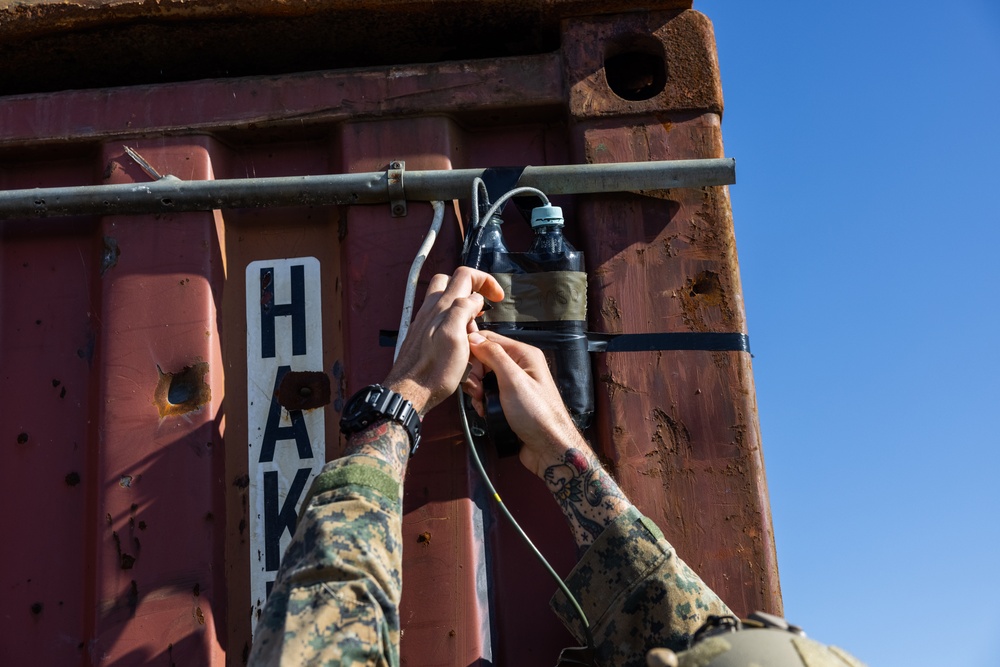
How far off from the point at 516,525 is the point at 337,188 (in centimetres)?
88

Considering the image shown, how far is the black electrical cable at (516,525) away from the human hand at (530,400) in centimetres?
9

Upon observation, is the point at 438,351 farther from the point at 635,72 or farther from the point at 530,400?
the point at 635,72

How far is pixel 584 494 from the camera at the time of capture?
2.03 meters

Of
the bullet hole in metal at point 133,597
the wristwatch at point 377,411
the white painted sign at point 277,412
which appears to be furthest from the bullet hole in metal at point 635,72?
the bullet hole in metal at point 133,597

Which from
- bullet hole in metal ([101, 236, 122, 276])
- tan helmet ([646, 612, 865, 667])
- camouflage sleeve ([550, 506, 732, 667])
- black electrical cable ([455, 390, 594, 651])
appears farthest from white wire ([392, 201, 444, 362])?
tan helmet ([646, 612, 865, 667])

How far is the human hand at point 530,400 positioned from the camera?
2072 mm

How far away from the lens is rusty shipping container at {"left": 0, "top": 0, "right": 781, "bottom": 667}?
2.14 m

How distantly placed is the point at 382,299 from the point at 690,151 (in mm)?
806

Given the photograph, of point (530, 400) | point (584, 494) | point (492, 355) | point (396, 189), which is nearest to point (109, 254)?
point (396, 189)

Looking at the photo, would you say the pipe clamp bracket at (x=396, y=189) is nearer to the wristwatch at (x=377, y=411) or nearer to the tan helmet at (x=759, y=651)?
the wristwatch at (x=377, y=411)

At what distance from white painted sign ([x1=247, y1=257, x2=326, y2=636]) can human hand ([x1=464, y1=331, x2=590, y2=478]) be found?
404 mm

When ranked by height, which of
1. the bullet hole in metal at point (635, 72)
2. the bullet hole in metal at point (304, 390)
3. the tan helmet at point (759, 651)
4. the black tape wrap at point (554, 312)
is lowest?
the tan helmet at point (759, 651)

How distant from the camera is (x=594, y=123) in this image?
240 centimetres

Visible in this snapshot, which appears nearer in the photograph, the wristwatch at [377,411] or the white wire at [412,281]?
the wristwatch at [377,411]
